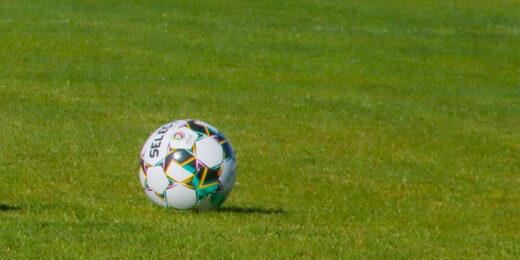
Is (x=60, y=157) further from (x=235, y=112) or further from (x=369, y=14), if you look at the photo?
(x=369, y=14)

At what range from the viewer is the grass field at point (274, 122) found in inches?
475

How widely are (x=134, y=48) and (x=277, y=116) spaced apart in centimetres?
1036

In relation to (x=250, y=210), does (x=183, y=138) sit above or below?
above

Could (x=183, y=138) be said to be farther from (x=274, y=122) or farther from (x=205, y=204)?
(x=274, y=122)

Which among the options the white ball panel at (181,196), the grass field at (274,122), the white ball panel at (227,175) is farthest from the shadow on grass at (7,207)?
the white ball panel at (227,175)

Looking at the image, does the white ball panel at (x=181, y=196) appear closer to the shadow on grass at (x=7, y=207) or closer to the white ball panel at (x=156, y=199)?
the white ball panel at (x=156, y=199)

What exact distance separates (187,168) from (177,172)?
15cm

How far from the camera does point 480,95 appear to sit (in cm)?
3009

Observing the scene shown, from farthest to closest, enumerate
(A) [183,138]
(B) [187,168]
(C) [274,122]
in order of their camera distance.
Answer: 1. (C) [274,122]
2. (A) [183,138]
3. (B) [187,168]

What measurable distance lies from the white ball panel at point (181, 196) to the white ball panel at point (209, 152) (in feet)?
1.54

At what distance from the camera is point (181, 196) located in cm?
1346

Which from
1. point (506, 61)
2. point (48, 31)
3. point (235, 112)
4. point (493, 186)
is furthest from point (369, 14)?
point (493, 186)

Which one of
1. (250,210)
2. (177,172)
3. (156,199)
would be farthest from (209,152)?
(250,210)

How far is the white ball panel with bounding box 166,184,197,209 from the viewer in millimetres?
13430
